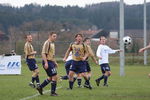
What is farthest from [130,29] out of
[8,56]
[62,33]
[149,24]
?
[8,56]

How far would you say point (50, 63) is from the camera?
53.2ft

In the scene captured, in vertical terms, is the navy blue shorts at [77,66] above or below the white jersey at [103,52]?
below

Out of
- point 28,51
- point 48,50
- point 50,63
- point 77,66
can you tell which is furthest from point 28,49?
point 50,63

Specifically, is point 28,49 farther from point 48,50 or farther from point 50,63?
point 50,63

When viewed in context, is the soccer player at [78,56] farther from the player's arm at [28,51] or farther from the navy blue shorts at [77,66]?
the player's arm at [28,51]

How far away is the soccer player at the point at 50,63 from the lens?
16031mm

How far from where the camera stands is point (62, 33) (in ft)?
238

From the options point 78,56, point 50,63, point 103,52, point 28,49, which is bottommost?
point 50,63

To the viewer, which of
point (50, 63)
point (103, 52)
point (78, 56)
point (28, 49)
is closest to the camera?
point (50, 63)

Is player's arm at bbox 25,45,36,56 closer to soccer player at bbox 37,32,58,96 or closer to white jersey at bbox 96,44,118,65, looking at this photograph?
white jersey at bbox 96,44,118,65

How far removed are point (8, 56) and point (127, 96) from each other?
54.1 ft

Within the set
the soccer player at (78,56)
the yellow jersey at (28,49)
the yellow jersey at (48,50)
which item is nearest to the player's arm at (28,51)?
the yellow jersey at (28,49)

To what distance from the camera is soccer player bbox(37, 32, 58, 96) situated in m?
16.0

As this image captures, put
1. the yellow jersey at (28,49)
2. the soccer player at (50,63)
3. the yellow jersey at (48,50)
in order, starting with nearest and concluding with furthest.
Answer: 1. the soccer player at (50,63)
2. the yellow jersey at (48,50)
3. the yellow jersey at (28,49)
